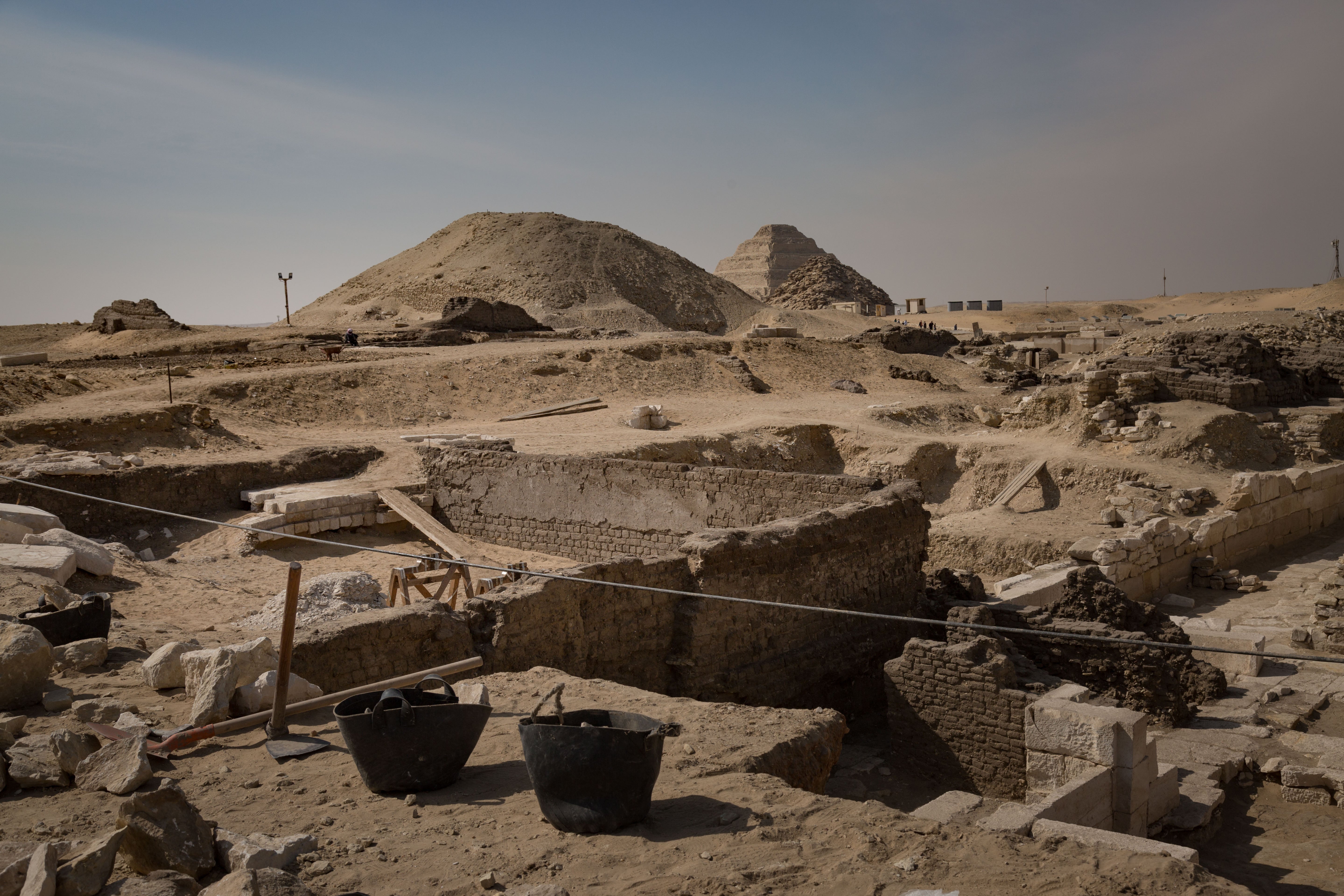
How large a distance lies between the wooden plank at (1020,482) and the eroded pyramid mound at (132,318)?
96.6 feet

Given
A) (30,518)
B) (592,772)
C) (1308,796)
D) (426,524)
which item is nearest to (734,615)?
(592,772)

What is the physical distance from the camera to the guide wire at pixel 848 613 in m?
4.45

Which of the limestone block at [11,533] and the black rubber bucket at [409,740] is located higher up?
the limestone block at [11,533]

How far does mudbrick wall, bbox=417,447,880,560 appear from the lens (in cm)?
1086

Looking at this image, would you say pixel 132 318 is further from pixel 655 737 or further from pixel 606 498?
pixel 655 737

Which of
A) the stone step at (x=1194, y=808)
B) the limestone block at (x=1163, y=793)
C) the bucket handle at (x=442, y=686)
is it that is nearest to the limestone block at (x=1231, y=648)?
the stone step at (x=1194, y=808)

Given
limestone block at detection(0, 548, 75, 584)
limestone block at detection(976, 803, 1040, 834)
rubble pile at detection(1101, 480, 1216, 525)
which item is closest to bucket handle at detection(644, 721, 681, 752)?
limestone block at detection(976, 803, 1040, 834)

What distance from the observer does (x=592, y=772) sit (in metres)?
4.00

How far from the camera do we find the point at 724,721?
5535mm

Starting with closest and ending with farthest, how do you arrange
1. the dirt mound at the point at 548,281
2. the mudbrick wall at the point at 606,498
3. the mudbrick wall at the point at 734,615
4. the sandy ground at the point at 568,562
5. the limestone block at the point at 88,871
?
the limestone block at the point at 88,871 < the sandy ground at the point at 568,562 < the mudbrick wall at the point at 734,615 < the mudbrick wall at the point at 606,498 < the dirt mound at the point at 548,281

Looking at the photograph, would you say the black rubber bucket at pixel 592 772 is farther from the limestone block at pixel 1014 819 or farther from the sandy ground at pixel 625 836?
the limestone block at pixel 1014 819

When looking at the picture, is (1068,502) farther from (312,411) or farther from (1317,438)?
(312,411)

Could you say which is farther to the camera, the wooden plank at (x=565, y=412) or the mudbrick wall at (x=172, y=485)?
the wooden plank at (x=565, y=412)

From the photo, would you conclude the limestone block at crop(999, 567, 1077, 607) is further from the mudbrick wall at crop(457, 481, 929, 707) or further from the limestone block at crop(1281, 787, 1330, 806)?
the limestone block at crop(1281, 787, 1330, 806)
